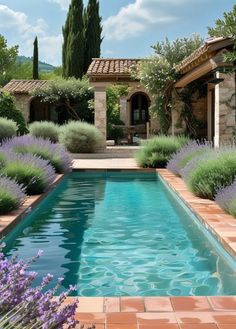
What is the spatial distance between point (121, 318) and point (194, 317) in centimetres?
45

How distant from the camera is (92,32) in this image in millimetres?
34531

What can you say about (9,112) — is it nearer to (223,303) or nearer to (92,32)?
(223,303)

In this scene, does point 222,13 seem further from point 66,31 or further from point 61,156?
point 66,31

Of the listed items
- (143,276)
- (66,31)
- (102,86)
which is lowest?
(143,276)

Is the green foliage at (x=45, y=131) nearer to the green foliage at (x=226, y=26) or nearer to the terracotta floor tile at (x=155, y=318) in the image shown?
the green foliage at (x=226, y=26)

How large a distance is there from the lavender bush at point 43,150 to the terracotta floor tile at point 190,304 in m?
7.84

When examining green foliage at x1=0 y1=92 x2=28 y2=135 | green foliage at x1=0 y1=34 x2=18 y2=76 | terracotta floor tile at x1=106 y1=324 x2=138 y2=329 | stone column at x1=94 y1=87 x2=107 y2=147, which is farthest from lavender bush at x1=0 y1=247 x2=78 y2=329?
green foliage at x1=0 y1=34 x2=18 y2=76

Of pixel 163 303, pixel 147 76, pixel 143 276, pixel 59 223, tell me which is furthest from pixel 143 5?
pixel 163 303

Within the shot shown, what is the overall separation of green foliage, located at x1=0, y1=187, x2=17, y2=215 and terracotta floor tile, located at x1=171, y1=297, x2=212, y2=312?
11.6 ft

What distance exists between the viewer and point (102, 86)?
63.6 ft

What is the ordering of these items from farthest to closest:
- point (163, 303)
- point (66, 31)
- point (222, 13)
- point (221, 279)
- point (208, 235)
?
point (66, 31) < point (222, 13) < point (208, 235) < point (221, 279) < point (163, 303)

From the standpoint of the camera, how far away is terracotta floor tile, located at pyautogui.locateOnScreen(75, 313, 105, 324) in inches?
123

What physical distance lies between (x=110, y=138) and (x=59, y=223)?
1719 centimetres

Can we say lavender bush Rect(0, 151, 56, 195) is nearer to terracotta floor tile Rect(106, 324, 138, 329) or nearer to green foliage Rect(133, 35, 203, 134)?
terracotta floor tile Rect(106, 324, 138, 329)
